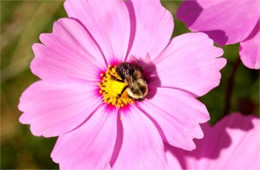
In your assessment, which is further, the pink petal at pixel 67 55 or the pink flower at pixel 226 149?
the pink flower at pixel 226 149

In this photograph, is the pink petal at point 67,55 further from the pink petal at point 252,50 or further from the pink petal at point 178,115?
the pink petal at point 252,50

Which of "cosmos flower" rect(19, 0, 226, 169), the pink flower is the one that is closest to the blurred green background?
the pink flower

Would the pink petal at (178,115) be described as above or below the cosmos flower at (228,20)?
below

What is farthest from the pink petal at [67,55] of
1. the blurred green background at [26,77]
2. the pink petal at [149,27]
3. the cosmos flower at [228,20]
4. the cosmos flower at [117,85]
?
the blurred green background at [26,77]

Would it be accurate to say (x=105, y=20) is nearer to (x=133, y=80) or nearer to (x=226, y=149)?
(x=133, y=80)

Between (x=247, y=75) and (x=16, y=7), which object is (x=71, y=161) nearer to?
(x=247, y=75)

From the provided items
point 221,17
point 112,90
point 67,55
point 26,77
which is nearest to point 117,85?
point 112,90

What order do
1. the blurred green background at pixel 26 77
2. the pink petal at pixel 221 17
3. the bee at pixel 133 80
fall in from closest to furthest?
1. the bee at pixel 133 80
2. the pink petal at pixel 221 17
3. the blurred green background at pixel 26 77
